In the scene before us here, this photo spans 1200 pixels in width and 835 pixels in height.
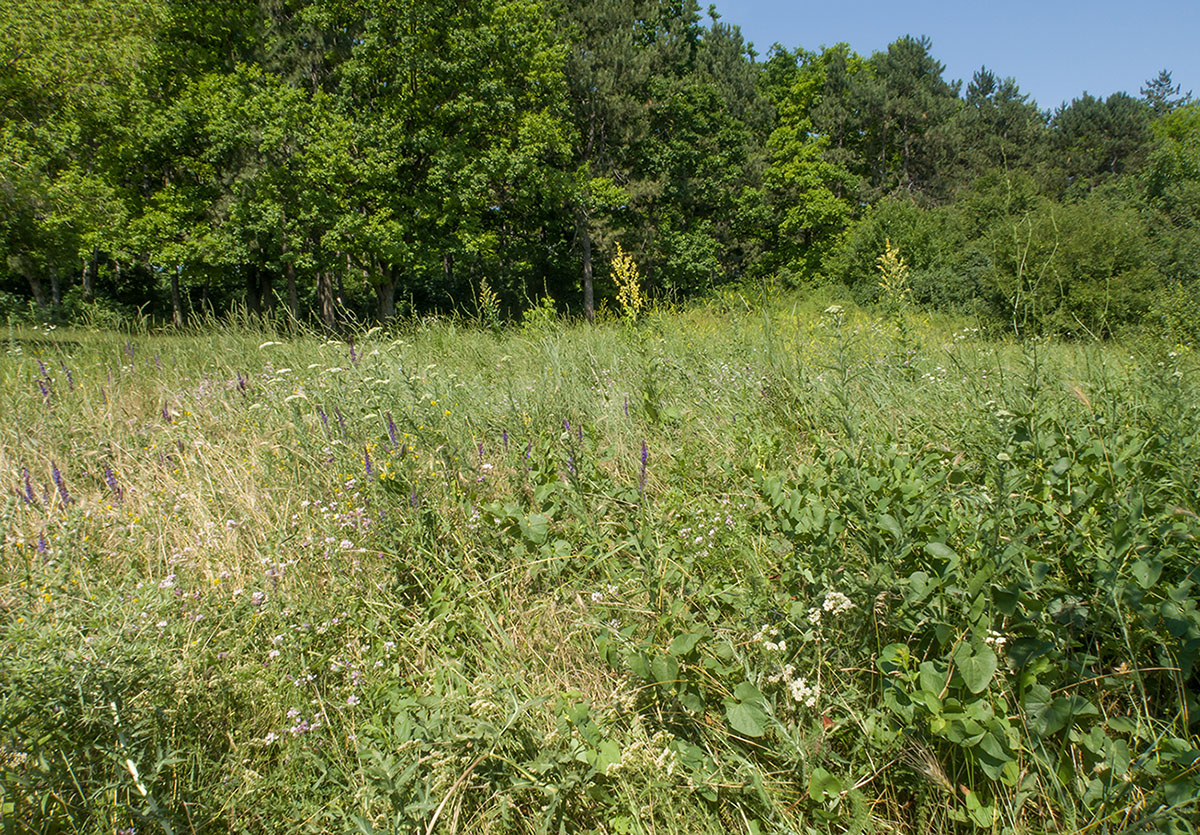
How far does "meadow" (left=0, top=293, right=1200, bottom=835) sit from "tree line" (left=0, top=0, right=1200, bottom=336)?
379 cm

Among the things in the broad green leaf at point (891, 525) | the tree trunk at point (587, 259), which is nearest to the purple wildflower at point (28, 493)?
the broad green leaf at point (891, 525)

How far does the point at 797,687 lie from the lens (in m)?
1.74

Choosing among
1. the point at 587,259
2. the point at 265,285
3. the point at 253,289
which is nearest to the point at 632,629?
the point at 587,259

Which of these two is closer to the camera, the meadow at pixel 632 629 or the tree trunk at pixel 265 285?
the meadow at pixel 632 629

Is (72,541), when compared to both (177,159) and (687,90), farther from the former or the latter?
(687,90)

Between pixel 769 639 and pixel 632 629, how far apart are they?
45cm

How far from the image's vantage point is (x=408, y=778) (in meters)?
1.57

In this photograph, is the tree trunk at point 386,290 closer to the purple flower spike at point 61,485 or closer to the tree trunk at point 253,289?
the tree trunk at point 253,289

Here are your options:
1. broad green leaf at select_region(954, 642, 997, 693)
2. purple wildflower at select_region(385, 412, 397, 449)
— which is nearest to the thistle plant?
purple wildflower at select_region(385, 412, 397, 449)

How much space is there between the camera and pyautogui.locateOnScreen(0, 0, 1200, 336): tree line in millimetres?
14719

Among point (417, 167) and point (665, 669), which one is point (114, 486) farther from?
point (417, 167)

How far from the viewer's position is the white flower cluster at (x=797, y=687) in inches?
66.4

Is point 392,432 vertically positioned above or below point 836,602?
above

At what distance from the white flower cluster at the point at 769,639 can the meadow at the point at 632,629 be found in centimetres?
2
